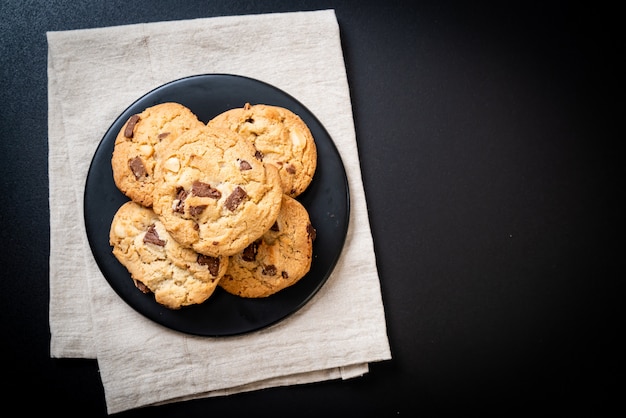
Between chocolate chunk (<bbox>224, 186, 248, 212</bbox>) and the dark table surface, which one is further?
the dark table surface

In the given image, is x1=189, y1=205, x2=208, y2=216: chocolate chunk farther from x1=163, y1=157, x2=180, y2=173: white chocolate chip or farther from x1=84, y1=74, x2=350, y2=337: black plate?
x1=84, y1=74, x2=350, y2=337: black plate

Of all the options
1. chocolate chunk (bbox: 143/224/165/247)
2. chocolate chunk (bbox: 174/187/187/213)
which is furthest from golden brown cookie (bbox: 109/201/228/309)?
chocolate chunk (bbox: 174/187/187/213)

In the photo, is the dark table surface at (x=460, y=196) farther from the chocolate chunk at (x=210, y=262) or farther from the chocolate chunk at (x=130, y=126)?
the chocolate chunk at (x=210, y=262)

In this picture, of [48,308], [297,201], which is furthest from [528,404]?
[48,308]

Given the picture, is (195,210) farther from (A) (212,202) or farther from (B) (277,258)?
(B) (277,258)

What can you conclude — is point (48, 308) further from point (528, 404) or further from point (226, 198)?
point (528, 404)

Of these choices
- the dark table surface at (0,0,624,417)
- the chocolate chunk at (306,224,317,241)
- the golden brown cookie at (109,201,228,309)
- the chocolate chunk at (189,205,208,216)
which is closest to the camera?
the chocolate chunk at (189,205,208,216)

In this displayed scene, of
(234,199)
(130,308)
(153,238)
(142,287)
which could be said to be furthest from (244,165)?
(130,308)
